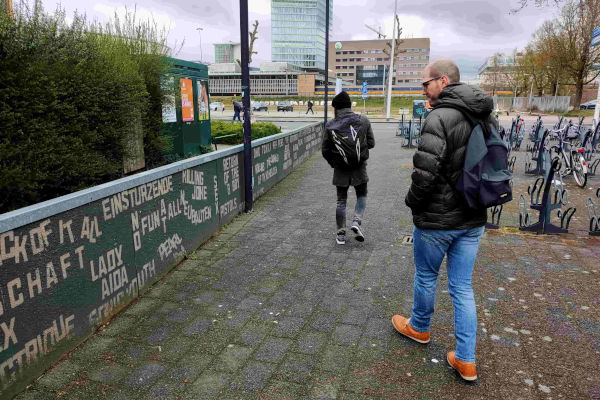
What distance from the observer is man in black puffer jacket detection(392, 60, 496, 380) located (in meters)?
2.65

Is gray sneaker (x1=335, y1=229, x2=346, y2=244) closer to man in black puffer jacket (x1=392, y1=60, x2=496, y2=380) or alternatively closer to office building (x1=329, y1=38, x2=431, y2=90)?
man in black puffer jacket (x1=392, y1=60, x2=496, y2=380)

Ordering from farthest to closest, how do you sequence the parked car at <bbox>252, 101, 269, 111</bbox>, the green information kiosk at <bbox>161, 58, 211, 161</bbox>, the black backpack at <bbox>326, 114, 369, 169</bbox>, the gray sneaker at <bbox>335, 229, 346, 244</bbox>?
the parked car at <bbox>252, 101, 269, 111</bbox> < the green information kiosk at <bbox>161, 58, 211, 161</bbox> < the gray sneaker at <bbox>335, 229, 346, 244</bbox> < the black backpack at <bbox>326, 114, 369, 169</bbox>

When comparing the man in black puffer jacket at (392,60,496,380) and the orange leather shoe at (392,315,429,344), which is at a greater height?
the man in black puffer jacket at (392,60,496,380)

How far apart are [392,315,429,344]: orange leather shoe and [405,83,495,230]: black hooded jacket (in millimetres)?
943

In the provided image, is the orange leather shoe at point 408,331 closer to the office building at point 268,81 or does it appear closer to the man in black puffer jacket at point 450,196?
the man in black puffer jacket at point 450,196

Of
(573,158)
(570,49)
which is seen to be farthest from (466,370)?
(570,49)

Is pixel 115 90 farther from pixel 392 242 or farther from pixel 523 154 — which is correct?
pixel 523 154

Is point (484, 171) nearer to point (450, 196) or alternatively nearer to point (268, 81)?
point (450, 196)

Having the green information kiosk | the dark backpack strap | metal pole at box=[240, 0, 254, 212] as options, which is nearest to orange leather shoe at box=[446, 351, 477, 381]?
the dark backpack strap

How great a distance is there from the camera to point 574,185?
9344 millimetres

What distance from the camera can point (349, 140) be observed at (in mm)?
5230

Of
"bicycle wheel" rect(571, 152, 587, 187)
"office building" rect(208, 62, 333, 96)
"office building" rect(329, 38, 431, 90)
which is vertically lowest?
"bicycle wheel" rect(571, 152, 587, 187)

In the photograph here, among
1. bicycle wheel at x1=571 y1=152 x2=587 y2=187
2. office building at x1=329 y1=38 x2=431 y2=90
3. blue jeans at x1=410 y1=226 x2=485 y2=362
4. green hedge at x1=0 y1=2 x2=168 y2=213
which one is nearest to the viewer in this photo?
blue jeans at x1=410 y1=226 x2=485 y2=362

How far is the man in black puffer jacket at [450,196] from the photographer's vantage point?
8.70 feet
